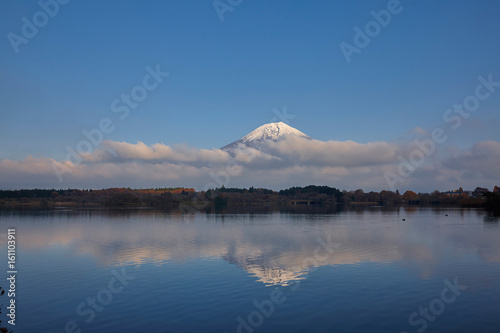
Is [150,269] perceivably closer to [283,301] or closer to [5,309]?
[5,309]

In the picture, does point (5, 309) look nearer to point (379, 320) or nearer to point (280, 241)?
point (379, 320)

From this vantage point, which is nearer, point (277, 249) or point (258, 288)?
point (258, 288)

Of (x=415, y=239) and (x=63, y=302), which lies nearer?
(x=63, y=302)

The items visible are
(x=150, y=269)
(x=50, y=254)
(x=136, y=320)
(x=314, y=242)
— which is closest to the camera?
(x=136, y=320)

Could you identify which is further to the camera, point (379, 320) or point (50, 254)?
point (50, 254)

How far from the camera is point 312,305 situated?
1953cm

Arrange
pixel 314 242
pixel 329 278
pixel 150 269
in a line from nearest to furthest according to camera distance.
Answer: pixel 329 278, pixel 150 269, pixel 314 242

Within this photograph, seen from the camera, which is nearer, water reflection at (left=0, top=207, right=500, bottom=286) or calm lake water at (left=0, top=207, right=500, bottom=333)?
calm lake water at (left=0, top=207, right=500, bottom=333)

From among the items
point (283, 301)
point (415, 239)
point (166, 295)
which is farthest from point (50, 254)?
point (415, 239)

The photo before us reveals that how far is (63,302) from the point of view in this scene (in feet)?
67.3

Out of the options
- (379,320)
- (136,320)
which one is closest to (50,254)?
(136,320)

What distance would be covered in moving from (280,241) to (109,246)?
2052 centimetres

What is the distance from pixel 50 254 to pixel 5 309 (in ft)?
63.4

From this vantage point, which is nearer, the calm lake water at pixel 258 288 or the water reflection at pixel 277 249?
the calm lake water at pixel 258 288
